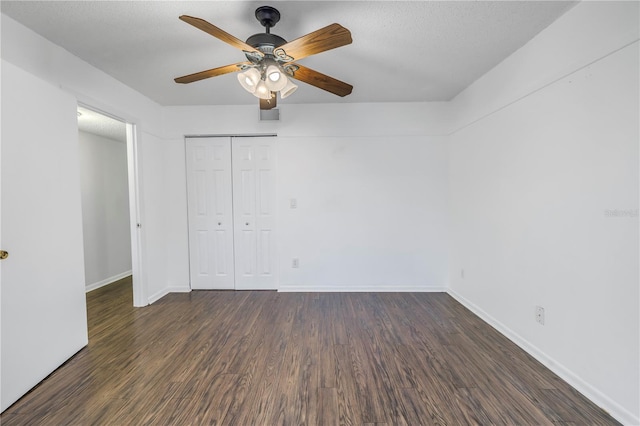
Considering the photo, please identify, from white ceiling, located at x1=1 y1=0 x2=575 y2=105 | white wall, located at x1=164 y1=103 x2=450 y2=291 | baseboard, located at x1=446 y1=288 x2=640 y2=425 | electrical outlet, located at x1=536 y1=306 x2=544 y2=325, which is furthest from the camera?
white wall, located at x1=164 y1=103 x2=450 y2=291

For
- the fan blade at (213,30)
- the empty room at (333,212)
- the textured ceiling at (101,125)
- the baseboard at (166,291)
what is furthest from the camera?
the baseboard at (166,291)

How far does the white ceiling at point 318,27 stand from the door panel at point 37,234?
0.47m

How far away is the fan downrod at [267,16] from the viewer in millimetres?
1672

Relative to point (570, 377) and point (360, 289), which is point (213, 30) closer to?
point (570, 377)

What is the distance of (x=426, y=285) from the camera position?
360 cm

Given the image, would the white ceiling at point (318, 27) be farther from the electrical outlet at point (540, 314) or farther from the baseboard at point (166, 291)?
the baseboard at point (166, 291)

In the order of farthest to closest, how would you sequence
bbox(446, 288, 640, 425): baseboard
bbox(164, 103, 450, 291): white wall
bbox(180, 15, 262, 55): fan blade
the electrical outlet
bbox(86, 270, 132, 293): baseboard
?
bbox(86, 270, 132, 293): baseboard, bbox(164, 103, 450, 291): white wall, the electrical outlet, bbox(446, 288, 640, 425): baseboard, bbox(180, 15, 262, 55): fan blade

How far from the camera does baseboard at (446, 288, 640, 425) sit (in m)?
1.50

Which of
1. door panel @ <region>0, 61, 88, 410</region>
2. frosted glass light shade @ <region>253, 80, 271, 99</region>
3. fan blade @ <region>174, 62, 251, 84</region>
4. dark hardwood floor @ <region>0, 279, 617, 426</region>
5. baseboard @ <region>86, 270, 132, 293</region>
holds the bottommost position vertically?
dark hardwood floor @ <region>0, 279, 617, 426</region>

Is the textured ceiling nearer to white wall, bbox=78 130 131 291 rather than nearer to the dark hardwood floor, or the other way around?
white wall, bbox=78 130 131 291

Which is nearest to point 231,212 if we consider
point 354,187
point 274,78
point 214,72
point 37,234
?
point 354,187

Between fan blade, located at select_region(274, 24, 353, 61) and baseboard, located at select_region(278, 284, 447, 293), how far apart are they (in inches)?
109

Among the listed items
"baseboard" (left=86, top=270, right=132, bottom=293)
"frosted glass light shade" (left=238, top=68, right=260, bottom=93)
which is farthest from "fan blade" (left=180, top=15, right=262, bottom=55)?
"baseboard" (left=86, top=270, right=132, bottom=293)

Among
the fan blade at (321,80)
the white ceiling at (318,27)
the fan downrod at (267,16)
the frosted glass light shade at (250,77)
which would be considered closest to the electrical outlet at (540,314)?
the white ceiling at (318,27)
